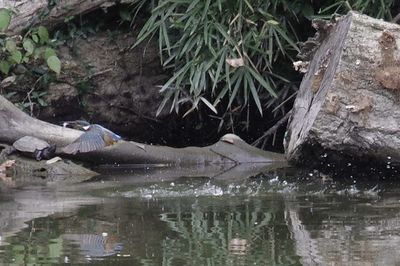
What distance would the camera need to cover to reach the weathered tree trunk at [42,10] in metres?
7.59

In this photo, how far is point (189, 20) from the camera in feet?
22.7

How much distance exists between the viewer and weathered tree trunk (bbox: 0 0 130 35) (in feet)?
24.9

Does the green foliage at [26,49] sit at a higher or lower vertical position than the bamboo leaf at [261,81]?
higher

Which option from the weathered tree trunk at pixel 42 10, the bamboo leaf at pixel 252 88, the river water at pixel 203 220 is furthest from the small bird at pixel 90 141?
the weathered tree trunk at pixel 42 10

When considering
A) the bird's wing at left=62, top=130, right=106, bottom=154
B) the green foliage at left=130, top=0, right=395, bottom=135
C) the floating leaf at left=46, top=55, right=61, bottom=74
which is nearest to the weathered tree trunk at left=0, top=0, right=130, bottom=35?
the floating leaf at left=46, top=55, right=61, bottom=74

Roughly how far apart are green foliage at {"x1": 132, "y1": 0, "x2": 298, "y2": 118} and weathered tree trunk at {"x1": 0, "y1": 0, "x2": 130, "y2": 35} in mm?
682

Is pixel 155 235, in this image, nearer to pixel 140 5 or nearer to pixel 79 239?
pixel 79 239

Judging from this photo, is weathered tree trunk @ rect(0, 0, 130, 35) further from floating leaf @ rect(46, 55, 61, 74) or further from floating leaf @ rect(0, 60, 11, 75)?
floating leaf @ rect(46, 55, 61, 74)

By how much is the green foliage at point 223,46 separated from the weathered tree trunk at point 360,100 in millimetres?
1472

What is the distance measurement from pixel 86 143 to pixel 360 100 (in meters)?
2.14

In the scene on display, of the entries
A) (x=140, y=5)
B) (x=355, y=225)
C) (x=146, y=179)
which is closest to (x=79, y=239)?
(x=355, y=225)

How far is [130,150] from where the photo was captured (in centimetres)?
676

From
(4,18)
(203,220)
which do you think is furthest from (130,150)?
(203,220)

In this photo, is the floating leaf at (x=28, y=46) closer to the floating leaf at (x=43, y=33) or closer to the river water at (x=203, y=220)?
the floating leaf at (x=43, y=33)
